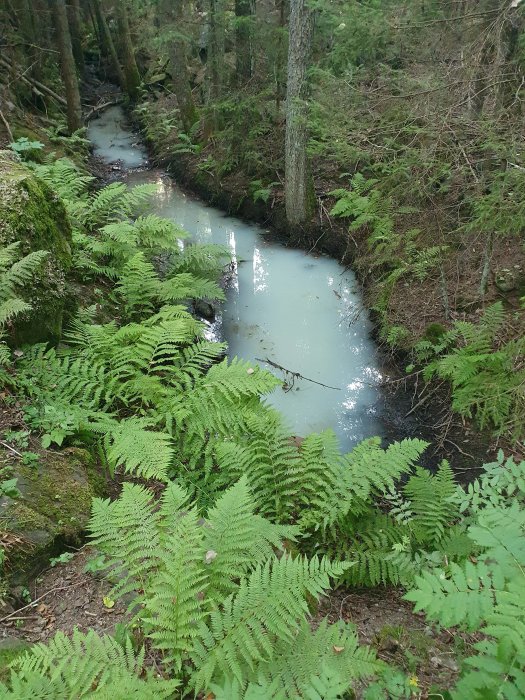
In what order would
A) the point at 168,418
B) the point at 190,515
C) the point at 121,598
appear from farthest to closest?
the point at 168,418
the point at 121,598
the point at 190,515

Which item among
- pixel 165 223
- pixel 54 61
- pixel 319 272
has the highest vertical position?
pixel 54 61

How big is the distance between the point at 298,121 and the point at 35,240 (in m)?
4.45

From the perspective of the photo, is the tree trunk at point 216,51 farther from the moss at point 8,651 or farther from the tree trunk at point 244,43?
the moss at point 8,651

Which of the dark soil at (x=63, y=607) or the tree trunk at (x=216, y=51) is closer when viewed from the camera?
the dark soil at (x=63, y=607)

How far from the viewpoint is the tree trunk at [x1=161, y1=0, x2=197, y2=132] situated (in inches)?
460

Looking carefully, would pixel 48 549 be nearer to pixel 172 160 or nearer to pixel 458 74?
pixel 458 74

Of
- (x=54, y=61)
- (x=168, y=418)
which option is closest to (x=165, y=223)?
(x=168, y=418)

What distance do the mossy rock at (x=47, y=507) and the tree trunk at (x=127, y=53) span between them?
55.4 feet

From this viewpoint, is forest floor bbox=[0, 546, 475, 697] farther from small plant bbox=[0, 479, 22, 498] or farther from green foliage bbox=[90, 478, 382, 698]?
small plant bbox=[0, 479, 22, 498]

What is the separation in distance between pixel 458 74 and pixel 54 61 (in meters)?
15.9

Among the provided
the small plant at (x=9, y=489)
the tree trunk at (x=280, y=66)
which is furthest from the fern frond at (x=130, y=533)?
the tree trunk at (x=280, y=66)

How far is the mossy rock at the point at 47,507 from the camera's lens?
2654mm

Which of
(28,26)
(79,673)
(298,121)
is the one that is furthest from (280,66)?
(79,673)

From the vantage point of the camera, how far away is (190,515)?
2309mm
